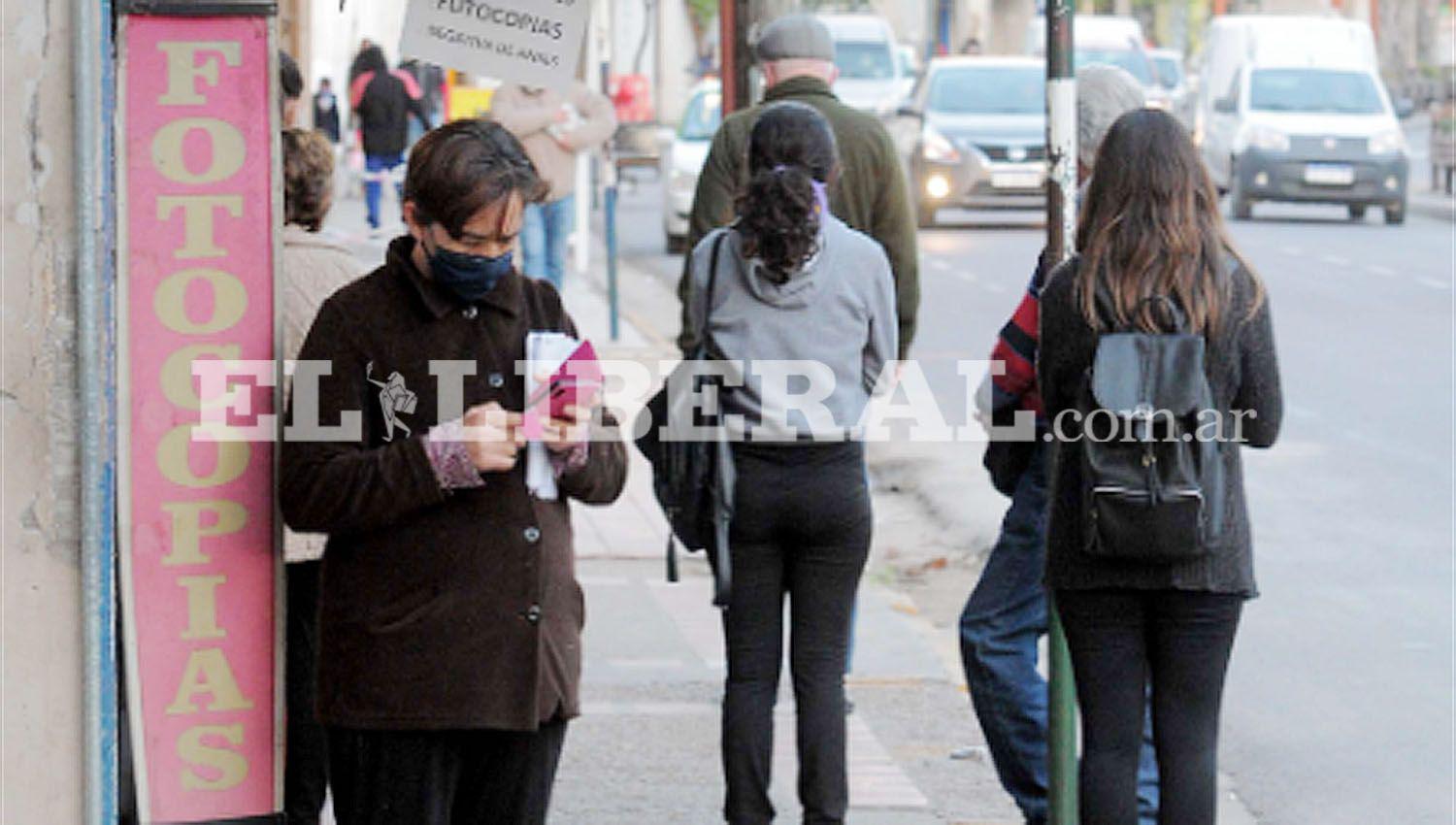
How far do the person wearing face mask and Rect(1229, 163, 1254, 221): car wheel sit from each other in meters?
26.9

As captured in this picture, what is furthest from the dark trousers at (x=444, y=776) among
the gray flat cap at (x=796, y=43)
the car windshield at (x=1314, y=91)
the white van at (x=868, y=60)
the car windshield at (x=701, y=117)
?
the white van at (x=868, y=60)

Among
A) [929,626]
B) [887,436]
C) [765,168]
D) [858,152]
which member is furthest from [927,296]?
[765,168]

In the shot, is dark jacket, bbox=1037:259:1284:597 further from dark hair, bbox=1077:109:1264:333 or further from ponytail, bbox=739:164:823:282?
ponytail, bbox=739:164:823:282

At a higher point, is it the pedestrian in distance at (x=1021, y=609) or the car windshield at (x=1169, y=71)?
the car windshield at (x=1169, y=71)

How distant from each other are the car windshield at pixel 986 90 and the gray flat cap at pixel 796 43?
22.0 metres

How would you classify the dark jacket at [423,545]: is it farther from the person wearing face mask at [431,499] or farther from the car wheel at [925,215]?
the car wheel at [925,215]

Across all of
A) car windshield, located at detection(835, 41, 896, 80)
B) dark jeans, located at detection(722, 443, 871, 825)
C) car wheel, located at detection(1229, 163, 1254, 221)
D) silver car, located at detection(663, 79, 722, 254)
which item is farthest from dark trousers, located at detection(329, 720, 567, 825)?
car windshield, located at detection(835, 41, 896, 80)

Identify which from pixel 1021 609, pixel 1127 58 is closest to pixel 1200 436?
pixel 1021 609

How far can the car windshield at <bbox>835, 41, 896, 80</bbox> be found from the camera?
35969 millimetres

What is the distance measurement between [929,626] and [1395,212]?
22.7m

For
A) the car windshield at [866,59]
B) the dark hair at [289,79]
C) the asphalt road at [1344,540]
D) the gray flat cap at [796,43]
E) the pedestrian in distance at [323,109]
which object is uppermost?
the car windshield at [866,59]

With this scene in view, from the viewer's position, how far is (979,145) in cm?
2838

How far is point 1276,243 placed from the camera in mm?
27172

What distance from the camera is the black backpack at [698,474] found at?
586 cm
